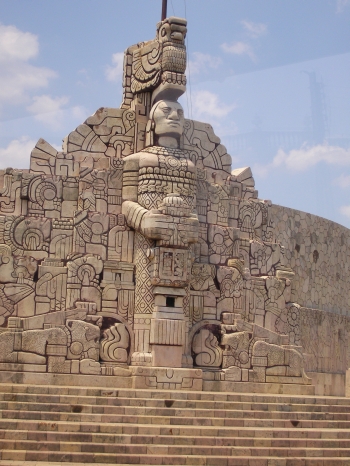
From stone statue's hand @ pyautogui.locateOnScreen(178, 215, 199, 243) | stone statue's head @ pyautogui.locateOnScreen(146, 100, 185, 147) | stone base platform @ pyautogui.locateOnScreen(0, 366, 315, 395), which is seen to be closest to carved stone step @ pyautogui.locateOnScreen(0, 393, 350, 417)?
stone base platform @ pyautogui.locateOnScreen(0, 366, 315, 395)

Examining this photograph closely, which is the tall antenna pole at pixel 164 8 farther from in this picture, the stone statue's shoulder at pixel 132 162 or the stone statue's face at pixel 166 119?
the stone statue's shoulder at pixel 132 162

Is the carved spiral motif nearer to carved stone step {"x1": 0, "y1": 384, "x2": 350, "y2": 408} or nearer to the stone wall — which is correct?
carved stone step {"x1": 0, "y1": 384, "x2": 350, "y2": 408}

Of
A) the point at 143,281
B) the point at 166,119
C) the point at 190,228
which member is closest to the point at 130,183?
the point at 166,119

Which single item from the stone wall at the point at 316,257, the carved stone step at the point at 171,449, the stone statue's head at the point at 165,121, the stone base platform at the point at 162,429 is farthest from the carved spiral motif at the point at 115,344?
the stone wall at the point at 316,257

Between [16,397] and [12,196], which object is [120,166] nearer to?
[12,196]

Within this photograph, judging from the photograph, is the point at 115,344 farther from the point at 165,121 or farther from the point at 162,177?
the point at 165,121

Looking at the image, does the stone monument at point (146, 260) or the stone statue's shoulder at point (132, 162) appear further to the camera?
the stone statue's shoulder at point (132, 162)

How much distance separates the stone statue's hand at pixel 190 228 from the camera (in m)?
16.7

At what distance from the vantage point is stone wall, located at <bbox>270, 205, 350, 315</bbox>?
2158 centimetres

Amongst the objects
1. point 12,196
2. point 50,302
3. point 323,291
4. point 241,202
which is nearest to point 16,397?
point 50,302

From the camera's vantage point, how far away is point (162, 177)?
675 inches

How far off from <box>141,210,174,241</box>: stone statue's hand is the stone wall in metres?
4.86

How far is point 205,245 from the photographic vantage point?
17922mm

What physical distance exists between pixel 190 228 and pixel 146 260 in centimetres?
98
